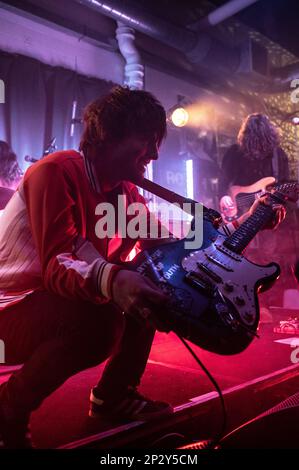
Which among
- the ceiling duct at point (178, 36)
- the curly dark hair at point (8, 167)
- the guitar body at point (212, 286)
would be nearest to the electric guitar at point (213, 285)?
the guitar body at point (212, 286)

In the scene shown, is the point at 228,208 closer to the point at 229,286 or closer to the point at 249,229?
the point at 249,229

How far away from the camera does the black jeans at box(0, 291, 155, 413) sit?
1455 mm

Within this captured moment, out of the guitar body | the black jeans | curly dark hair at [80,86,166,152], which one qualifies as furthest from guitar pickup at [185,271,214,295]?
curly dark hair at [80,86,166,152]

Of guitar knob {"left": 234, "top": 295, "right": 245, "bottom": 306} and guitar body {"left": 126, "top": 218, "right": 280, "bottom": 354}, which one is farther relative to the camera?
guitar knob {"left": 234, "top": 295, "right": 245, "bottom": 306}

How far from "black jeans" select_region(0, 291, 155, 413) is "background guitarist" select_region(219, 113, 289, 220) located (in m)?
3.99

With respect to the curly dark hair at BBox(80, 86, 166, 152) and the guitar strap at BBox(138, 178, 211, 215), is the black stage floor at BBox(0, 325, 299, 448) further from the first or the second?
the curly dark hair at BBox(80, 86, 166, 152)

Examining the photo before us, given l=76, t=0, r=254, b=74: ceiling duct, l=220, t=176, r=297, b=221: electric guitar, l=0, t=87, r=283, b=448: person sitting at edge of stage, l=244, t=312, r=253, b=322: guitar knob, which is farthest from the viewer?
l=76, t=0, r=254, b=74: ceiling duct

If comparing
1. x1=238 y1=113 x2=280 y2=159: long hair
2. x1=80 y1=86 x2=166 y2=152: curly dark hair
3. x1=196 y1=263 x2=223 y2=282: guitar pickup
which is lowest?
x1=196 y1=263 x2=223 y2=282: guitar pickup

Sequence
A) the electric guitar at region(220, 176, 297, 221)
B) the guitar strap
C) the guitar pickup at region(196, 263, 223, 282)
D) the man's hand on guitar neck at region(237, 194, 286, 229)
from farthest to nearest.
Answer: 1. the electric guitar at region(220, 176, 297, 221)
2. the man's hand on guitar neck at region(237, 194, 286, 229)
3. the guitar strap
4. the guitar pickup at region(196, 263, 223, 282)

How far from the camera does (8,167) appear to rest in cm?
489

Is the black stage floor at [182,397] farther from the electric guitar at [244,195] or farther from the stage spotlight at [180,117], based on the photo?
the stage spotlight at [180,117]

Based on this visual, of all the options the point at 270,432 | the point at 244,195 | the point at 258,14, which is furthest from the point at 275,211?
the point at 258,14

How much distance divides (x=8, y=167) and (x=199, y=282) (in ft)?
12.9
